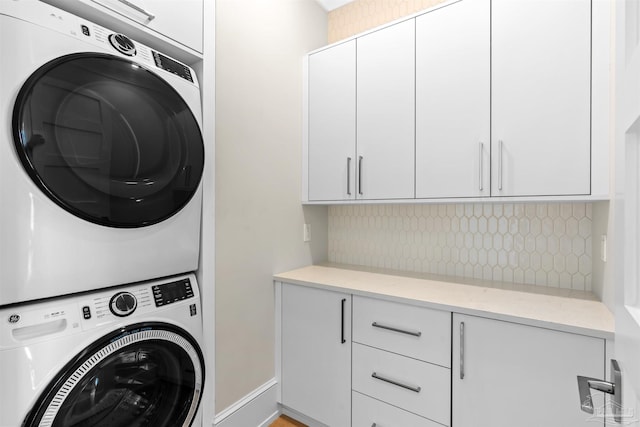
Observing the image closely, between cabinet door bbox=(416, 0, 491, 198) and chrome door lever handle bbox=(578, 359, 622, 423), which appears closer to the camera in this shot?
chrome door lever handle bbox=(578, 359, 622, 423)

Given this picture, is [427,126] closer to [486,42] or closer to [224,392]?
[486,42]

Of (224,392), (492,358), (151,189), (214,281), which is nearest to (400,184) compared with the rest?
(492,358)

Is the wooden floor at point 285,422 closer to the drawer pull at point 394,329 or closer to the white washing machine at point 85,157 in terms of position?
the drawer pull at point 394,329

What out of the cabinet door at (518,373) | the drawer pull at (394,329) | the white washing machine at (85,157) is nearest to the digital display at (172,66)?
the white washing machine at (85,157)

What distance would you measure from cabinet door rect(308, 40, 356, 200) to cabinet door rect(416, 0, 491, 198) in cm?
43

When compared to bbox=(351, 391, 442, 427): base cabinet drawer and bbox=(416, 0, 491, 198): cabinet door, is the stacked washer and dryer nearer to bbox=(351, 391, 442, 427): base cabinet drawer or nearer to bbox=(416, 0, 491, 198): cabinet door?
bbox=(351, 391, 442, 427): base cabinet drawer

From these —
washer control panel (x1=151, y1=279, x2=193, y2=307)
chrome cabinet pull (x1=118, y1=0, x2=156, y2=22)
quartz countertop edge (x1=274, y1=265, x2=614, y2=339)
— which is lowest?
quartz countertop edge (x1=274, y1=265, x2=614, y2=339)

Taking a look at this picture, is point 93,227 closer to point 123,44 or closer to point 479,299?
point 123,44

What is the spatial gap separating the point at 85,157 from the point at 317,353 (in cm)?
145

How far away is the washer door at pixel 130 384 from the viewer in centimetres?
97

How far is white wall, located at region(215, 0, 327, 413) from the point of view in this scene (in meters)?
1.66

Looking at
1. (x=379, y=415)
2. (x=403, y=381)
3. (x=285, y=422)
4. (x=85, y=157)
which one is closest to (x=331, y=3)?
(x=85, y=157)

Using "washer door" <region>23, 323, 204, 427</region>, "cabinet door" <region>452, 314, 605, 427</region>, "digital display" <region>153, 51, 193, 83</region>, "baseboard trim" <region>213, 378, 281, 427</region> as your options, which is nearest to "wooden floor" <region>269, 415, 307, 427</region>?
"baseboard trim" <region>213, 378, 281, 427</region>

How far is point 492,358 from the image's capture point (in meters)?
1.29
